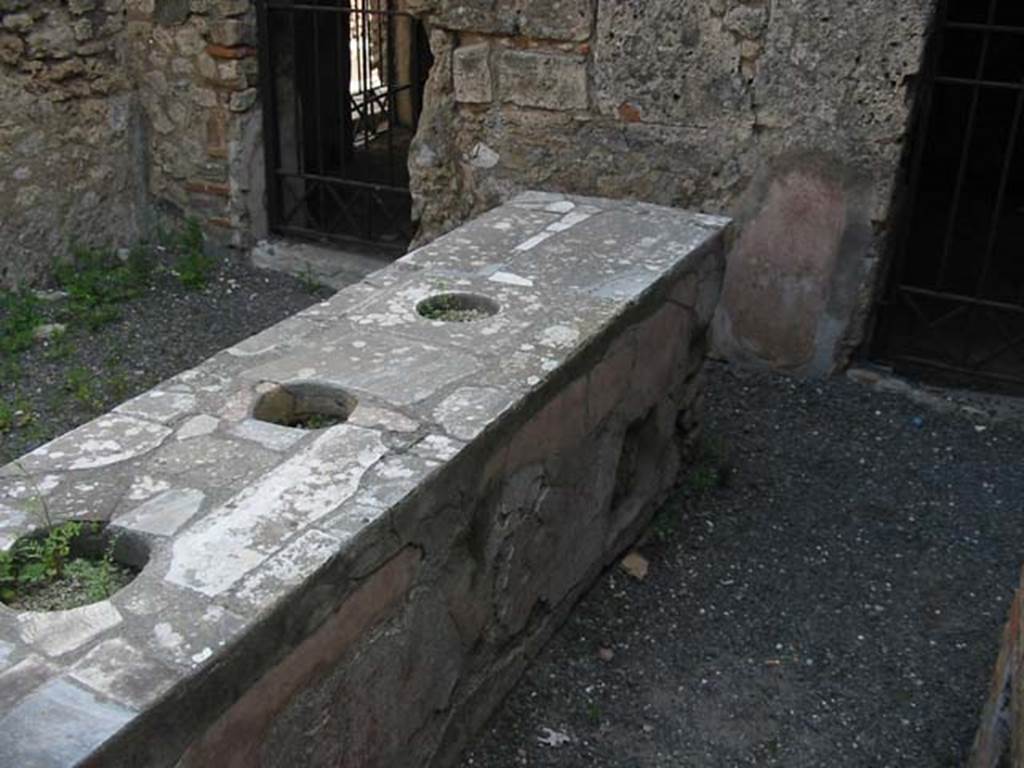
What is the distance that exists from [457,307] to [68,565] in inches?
55.3

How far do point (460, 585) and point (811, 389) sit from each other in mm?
2398

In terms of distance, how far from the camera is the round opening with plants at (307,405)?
2.70 metres

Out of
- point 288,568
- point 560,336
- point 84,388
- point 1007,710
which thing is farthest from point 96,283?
point 1007,710

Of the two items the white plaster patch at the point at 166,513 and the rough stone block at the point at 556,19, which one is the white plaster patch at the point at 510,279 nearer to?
the white plaster patch at the point at 166,513

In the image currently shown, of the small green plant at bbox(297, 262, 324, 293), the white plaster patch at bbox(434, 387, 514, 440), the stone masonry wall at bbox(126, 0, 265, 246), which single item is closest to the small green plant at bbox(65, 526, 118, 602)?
the white plaster patch at bbox(434, 387, 514, 440)

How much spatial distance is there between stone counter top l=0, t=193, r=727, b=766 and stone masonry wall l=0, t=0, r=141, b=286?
268 centimetres

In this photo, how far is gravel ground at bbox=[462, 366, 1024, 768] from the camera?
2.96m

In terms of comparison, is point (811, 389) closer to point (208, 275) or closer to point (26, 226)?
point (208, 275)

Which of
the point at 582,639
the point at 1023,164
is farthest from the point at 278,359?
the point at 1023,164

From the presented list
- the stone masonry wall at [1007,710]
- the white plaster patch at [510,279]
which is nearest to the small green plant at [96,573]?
the white plaster patch at [510,279]

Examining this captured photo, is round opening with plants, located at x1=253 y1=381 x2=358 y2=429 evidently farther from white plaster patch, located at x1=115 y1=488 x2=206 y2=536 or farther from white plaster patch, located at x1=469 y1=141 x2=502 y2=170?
white plaster patch, located at x1=469 y1=141 x2=502 y2=170

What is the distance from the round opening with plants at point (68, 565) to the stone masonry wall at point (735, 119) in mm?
3069

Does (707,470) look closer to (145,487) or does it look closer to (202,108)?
(145,487)

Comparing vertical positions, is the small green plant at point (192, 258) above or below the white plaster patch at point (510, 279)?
below
